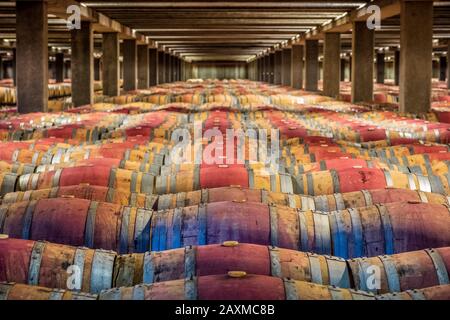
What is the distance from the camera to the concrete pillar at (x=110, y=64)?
26531 mm

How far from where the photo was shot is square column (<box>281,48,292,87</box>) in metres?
40.6

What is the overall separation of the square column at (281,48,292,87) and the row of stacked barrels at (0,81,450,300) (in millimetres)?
32153

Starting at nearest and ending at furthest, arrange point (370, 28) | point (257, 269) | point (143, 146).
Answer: point (257, 269) < point (143, 146) < point (370, 28)

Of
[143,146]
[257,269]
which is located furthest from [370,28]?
[257,269]

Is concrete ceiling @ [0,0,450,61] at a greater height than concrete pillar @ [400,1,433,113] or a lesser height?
greater

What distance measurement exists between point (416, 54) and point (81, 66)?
37.0 ft

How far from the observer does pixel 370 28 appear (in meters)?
22.0

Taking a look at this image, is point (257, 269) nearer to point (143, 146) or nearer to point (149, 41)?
point (143, 146)

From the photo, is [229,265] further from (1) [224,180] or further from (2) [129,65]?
(2) [129,65]

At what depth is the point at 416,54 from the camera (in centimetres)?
1711

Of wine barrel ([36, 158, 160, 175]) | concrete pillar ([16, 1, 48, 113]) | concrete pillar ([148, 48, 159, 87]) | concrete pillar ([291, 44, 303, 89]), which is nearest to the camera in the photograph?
wine barrel ([36, 158, 160, 175])

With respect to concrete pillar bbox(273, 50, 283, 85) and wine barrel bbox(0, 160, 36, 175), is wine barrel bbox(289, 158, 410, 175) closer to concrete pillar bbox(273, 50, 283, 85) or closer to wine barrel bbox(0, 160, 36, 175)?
wine barrel bbox(0, 160, 36, 175)

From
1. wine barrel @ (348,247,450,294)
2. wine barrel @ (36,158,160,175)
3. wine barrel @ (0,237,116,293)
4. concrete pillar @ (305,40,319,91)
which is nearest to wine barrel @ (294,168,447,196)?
wine barrel @ (36,158,160,175)
